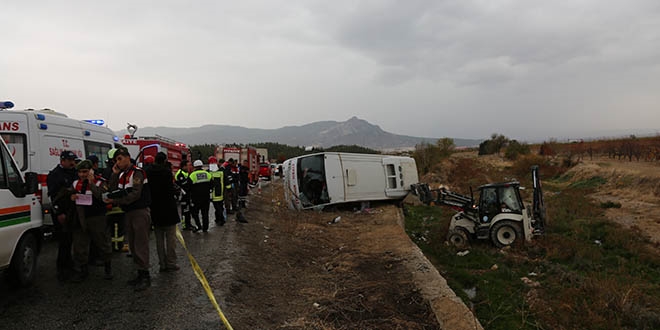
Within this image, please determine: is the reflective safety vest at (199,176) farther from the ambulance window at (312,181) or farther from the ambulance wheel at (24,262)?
the ambulance window at (312,181)

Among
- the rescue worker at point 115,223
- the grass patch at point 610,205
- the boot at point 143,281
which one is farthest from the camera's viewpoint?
the grass patch at point 610,205

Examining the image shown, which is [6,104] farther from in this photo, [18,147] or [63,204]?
[63,204]

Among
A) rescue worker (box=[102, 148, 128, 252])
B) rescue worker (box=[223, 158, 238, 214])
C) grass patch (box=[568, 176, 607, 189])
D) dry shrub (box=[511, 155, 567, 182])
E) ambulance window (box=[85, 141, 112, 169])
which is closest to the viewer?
rescue worker (box=[102, 148, 128, 252])

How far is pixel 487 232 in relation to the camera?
12.3m

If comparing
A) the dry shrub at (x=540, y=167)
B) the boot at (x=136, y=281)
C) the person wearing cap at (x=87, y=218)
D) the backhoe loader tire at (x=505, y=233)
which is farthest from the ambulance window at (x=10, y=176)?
the dry shrub at (x=540, y=167)

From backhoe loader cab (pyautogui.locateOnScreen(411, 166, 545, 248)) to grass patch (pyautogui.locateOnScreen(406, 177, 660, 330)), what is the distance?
1.14ft

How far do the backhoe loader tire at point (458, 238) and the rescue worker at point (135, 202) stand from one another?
8.92 m

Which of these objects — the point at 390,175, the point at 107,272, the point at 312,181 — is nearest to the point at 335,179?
the point at 312,181

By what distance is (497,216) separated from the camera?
39.7 ft

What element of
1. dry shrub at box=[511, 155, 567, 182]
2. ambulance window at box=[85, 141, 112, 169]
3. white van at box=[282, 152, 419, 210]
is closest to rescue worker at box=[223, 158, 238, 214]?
white van at box=[282, 152, 419, 210]

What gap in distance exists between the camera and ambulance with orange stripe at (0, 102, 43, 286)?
4.89 metres

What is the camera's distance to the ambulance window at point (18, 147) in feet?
23.3

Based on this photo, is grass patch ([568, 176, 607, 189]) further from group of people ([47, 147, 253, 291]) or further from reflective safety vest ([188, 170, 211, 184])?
group of people ([47, 147, 253, 291])

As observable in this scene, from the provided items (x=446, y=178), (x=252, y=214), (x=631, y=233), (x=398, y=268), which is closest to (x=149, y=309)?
(x=398, y=268)
